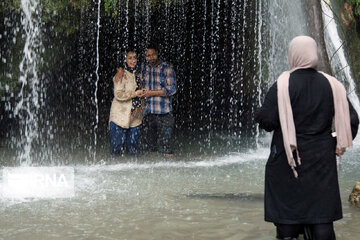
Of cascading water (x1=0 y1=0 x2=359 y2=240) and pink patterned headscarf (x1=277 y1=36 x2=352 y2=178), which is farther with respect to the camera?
cascading water (x1=0 y1=0 x2=359 y2=240)

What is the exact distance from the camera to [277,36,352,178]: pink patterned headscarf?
392 centimetres

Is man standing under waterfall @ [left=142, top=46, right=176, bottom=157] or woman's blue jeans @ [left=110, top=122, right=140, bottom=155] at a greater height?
man standing under waterfall @ [left=142, top=46, right=176, bottom=157]

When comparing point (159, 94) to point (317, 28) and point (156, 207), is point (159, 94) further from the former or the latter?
point (156, 207)

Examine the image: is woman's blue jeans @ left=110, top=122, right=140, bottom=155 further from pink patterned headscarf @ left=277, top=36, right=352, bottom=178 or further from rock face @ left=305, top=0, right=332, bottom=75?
pink patterned headscarf @ left=277, top=36, right=352, bottom=178

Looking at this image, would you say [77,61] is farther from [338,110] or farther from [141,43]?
[338,110]

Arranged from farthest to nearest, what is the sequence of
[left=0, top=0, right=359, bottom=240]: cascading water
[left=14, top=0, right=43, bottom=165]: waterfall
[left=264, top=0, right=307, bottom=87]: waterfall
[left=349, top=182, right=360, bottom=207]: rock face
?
[left=264, top=0, right=307, bottom=87]: waterfall
[left=14, top=0, right=43, bottom=165]: waterfall
[left=349, top=182, right=360, bottom=207]: rock face
[left=0, top=0, right=359, bottom=240]: cascading water

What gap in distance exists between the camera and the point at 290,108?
12.9ft

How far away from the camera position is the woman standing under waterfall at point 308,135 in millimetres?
3949

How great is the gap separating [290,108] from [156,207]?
229 cm

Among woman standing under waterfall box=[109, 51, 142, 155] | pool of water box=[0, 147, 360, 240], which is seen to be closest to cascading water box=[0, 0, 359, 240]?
pool of water box=[0, 147, 360, 240]

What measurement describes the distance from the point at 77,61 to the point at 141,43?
1.64 metres

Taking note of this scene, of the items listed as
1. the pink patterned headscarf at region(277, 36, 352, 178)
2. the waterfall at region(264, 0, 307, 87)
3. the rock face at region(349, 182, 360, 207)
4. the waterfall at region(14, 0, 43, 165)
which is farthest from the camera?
the waterfall at region(264, 0, 307, 87)

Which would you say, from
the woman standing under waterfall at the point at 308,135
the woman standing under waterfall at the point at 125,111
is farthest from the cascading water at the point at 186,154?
the woman standing under waterfall at the point at 308,135

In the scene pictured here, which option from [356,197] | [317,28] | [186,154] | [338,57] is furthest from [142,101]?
[338,57]
